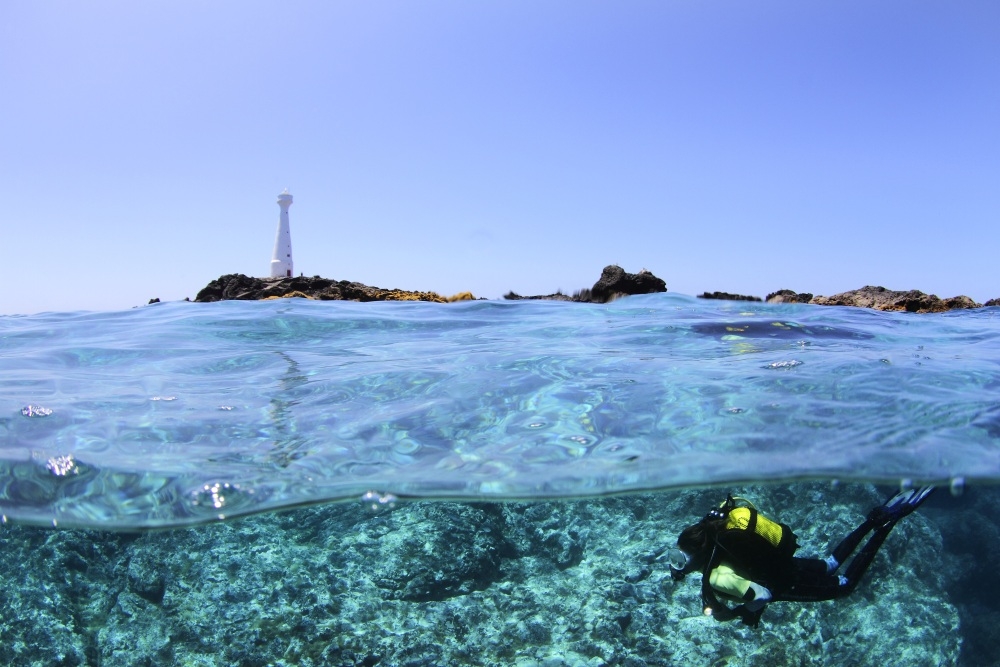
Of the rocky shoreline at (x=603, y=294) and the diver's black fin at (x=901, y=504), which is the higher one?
the rocky shoreline at (x=603, y=294)

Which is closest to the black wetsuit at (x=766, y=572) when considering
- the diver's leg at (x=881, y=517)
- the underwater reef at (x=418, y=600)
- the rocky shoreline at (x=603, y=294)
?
the diver's leg at (x=881, y=517)

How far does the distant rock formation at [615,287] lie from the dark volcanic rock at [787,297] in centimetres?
333

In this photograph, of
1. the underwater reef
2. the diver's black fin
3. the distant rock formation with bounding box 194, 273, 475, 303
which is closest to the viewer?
Answer: the diver's black fin

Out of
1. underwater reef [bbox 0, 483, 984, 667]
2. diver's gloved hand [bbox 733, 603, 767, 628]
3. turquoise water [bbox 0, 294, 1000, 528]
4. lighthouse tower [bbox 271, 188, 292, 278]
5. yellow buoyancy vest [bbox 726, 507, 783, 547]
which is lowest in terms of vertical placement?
underwater reef [bbox 0, 483, 984, 667]

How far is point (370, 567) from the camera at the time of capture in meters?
8.07

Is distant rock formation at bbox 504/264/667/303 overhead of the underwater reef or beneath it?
overhead

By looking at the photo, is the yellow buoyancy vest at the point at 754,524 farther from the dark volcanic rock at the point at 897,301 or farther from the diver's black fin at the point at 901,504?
the dark volcanic rock at the point at 897,301

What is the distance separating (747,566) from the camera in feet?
16.6

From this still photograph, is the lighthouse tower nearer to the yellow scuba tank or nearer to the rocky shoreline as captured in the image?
the rocky shoreline

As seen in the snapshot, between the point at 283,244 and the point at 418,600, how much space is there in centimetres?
3975

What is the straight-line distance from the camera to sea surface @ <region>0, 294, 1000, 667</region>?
634cm

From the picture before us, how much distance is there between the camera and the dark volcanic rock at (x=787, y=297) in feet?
62.8

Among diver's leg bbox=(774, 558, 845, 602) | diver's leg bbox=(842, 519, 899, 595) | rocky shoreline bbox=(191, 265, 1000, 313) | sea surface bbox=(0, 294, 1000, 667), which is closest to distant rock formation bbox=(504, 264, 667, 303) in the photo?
rocky shoreline bbox=(191, 265, 1000, 313)

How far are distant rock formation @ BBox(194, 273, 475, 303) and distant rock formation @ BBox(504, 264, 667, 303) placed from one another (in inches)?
147
